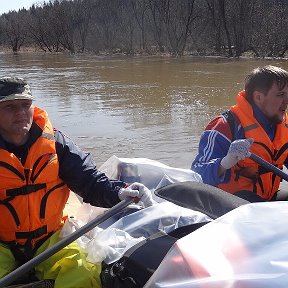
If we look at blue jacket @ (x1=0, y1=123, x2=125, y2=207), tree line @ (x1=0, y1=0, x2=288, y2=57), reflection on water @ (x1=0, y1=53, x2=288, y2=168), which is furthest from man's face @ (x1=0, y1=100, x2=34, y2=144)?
tree line @ (x1=0, y1=0, x2=288, y2=57)

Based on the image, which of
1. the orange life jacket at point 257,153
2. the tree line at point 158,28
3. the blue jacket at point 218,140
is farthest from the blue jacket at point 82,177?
the tree line at point 158,28

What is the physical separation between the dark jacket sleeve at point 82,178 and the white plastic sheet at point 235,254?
3.25ft

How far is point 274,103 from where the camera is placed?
100 inches

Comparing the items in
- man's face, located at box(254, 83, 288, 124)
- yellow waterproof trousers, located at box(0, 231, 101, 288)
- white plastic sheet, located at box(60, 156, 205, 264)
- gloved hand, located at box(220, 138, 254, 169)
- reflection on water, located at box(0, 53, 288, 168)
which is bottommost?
reflection on water, located at box(0, 53, 288, 168)

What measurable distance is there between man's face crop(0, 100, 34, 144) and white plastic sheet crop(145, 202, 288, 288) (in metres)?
1.06

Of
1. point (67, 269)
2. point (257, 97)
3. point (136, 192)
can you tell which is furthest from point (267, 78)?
point (67, 269)

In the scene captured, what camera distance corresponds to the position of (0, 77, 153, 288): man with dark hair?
6.77 ft

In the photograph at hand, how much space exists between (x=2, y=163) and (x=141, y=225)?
661 millimetres

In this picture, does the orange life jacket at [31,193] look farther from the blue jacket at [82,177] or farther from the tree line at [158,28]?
the tree line at [158,28]

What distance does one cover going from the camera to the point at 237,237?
127cm

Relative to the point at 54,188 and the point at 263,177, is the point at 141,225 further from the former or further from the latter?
the point at 263,177

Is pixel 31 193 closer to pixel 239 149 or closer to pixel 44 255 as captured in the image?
pixel 44 255

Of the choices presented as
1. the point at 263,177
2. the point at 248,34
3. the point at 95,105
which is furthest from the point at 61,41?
the point at 263,177

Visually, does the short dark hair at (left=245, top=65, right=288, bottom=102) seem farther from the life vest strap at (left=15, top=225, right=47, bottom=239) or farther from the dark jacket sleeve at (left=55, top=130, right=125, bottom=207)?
the life vest strap at (left=15, top=225, right=47, bottom=239)
